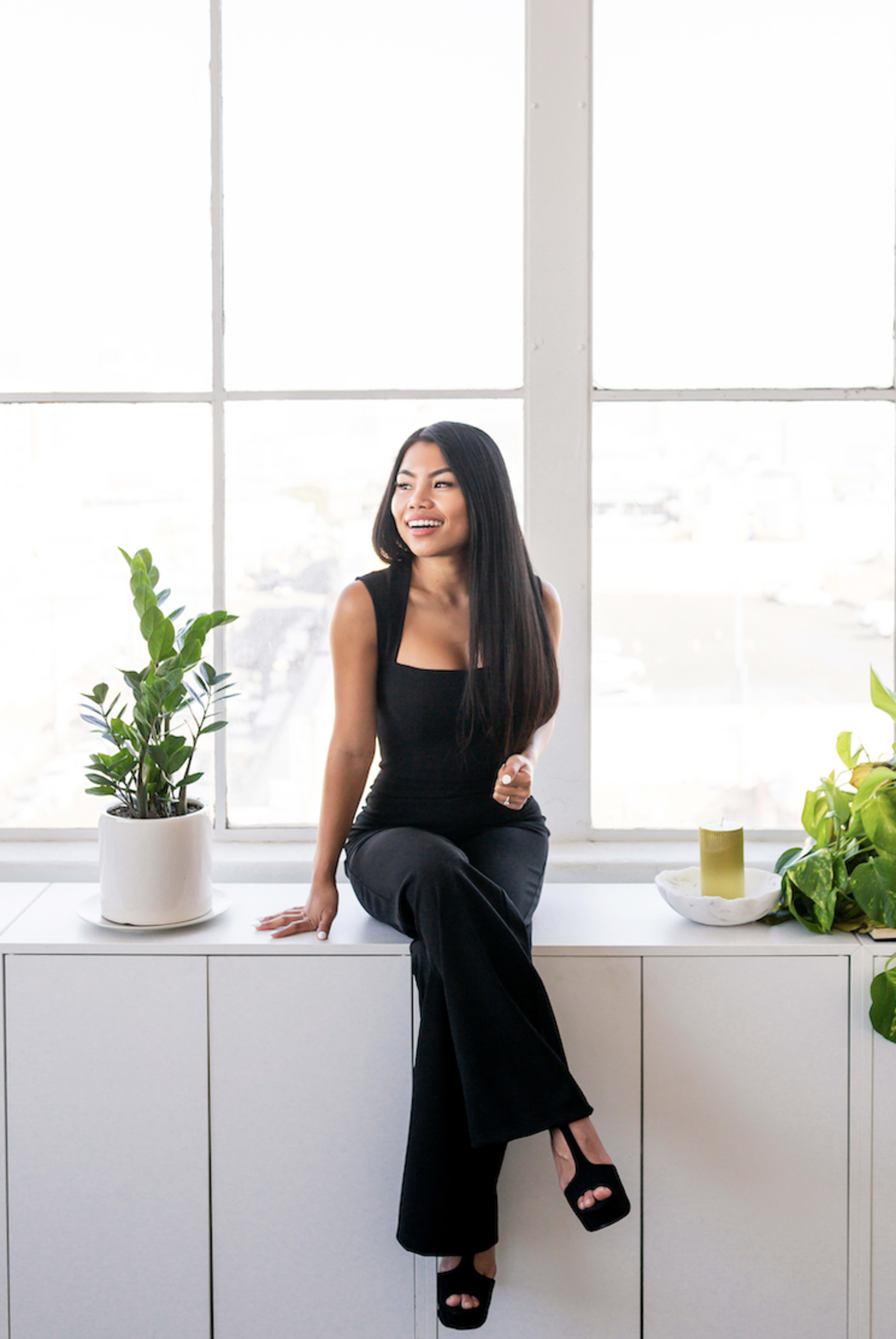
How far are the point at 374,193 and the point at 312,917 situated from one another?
→ 1.32 m

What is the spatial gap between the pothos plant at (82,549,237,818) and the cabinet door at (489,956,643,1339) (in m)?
0.64

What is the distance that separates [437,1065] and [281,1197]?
403 mm

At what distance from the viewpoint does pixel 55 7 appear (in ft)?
7.08

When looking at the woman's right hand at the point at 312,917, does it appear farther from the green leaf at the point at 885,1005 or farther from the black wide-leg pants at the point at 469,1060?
the green leaf at the point at 885,1005

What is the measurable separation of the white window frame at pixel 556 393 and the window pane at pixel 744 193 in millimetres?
58

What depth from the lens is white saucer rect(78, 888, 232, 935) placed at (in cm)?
180

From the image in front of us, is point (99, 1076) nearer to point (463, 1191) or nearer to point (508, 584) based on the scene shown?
point (463, 1191)

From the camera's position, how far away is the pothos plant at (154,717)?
70.2 inches

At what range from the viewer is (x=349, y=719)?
1.89 metres

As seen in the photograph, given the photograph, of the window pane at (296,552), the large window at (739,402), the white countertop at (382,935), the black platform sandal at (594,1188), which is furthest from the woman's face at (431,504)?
the black platform sandal at (594,1188)

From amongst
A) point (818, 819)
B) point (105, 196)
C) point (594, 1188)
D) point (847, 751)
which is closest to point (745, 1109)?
point (594, 1188)

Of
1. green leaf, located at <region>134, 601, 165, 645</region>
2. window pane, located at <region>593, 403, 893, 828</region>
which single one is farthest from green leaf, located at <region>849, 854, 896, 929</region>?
green leaf, located at <region>134, 601, 165, 645</region>

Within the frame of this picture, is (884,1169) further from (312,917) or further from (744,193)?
(744,193)

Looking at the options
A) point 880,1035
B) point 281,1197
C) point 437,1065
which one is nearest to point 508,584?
Result: point 437,1065
